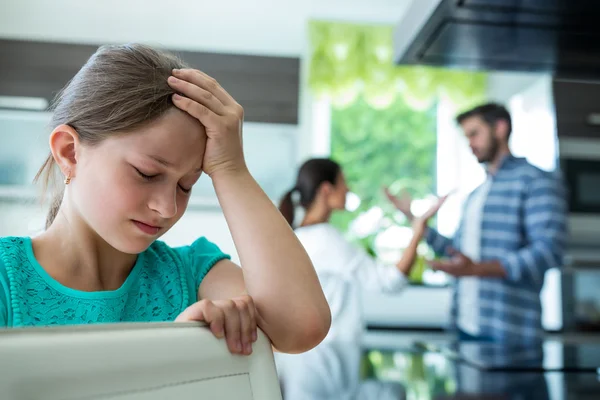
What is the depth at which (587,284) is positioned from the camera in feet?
10.5

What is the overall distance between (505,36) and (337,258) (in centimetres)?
76

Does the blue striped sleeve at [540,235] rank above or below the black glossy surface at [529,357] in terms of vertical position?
above

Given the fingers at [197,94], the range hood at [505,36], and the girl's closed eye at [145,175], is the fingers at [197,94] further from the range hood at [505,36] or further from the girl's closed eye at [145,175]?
the range hood at [505,36]

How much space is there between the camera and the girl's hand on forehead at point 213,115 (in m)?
0.64

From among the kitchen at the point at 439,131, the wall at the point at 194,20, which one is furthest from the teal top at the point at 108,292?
the wall at the point at 194,20

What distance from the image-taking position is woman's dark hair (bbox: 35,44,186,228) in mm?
630

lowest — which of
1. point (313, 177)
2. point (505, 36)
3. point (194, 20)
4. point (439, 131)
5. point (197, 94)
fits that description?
point (197, 94)

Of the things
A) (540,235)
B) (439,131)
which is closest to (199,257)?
(540,235)

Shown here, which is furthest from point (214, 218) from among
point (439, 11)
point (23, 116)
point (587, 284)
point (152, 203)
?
point (152, 203)

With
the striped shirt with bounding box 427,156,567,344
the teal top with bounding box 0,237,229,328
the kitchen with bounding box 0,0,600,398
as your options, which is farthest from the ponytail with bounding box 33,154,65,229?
the striped shirt with bounding box 427,156,567,344

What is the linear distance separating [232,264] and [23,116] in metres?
3.04

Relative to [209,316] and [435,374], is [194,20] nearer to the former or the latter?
[435,374]

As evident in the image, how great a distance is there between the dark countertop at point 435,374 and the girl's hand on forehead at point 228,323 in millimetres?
377

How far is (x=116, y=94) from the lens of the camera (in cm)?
67
